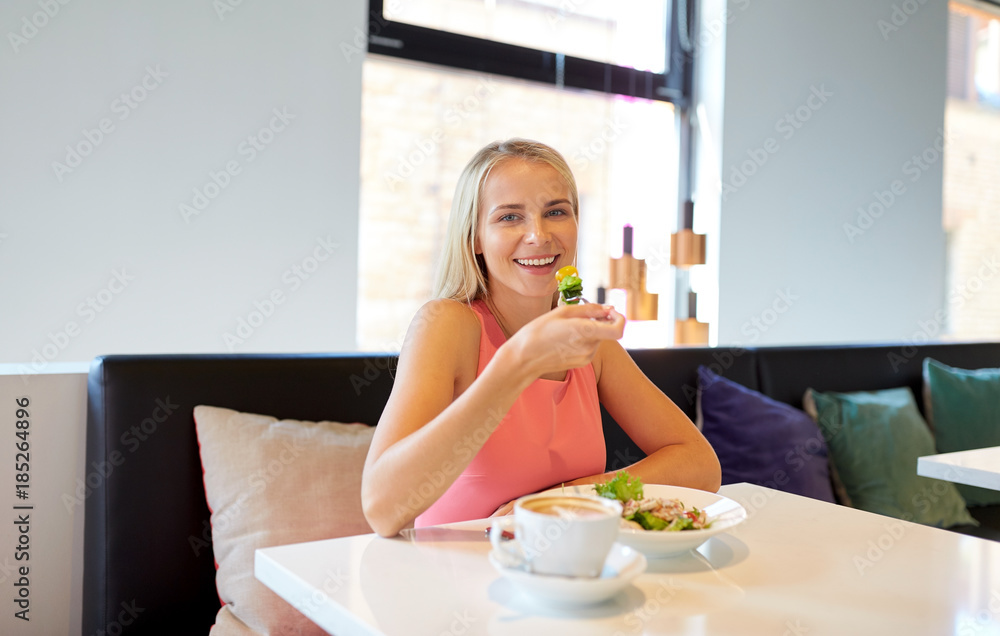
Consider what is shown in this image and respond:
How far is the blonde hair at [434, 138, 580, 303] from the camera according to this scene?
1.44m

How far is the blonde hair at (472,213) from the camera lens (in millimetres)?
1444

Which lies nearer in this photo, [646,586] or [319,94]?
[646,586]

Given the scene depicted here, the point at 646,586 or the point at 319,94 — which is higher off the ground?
the point at 319,94

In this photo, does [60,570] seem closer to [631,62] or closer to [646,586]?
[646,586]

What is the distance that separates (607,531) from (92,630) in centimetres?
118

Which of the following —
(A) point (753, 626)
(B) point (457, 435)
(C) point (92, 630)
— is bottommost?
(C) point (92, 630)

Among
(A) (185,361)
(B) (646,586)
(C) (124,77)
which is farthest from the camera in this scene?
(C) (124,77)

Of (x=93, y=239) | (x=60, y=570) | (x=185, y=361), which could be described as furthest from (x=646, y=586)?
(x=93, y=239)

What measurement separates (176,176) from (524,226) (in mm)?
1625

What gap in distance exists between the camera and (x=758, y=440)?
7.66ft

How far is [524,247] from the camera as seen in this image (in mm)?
1389


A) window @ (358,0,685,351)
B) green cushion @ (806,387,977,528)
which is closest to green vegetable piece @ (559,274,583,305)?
green cushion @ (806,387,977,528)

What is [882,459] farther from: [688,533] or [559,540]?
[559,540]

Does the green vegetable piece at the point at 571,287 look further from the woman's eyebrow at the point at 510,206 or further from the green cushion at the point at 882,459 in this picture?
the green cushion at the point at 882,459
